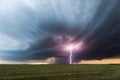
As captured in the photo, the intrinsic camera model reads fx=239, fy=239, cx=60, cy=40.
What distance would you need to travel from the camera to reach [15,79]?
41.6m

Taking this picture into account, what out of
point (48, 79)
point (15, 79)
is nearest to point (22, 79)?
point (15, 79)

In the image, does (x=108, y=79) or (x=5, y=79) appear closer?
(x=5, y=79)

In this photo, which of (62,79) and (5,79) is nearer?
(5,79)

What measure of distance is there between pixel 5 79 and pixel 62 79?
1026 cm

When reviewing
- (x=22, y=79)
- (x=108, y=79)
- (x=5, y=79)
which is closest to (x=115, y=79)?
(x=108, y=79)

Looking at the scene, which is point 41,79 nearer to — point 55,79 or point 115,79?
point 55,79

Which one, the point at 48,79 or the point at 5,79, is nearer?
the point at 5,79

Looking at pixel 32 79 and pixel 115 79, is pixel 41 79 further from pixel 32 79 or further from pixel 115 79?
pixel 115 79

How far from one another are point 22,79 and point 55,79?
6.07 meters

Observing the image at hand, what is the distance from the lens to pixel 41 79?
43312mm

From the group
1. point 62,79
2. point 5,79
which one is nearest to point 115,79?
point 62,79

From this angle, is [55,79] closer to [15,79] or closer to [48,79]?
[48,79]

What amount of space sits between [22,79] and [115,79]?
17.4 m

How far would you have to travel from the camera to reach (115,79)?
45438 mm
